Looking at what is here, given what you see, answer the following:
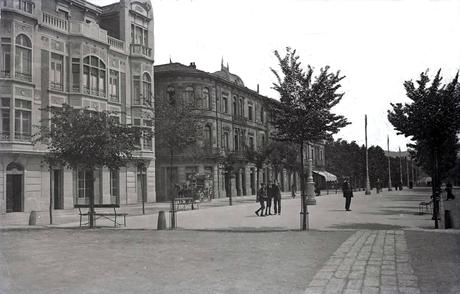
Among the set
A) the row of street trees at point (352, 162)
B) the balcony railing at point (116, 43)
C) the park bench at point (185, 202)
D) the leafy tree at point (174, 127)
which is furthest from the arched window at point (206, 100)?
the row of street trees at point (352, 162)

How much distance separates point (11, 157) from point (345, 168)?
60.1 meters

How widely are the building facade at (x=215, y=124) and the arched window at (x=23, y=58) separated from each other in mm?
13586

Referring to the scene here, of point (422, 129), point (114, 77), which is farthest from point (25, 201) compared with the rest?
point (422, 129)

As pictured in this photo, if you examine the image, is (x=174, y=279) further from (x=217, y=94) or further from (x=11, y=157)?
(x=217, y=94)

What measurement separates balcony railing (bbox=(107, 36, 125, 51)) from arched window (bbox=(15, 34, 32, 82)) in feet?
22.8

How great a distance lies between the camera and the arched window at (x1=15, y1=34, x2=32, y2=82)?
25.1 metres

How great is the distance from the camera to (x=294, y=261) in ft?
27.6

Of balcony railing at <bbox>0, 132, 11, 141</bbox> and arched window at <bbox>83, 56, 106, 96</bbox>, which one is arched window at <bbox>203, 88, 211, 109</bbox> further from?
balcony railing at <bbox>0, 132, 11, 141</bbox>

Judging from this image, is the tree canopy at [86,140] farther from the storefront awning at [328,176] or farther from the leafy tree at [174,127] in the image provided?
the storefront awning at [328,176]

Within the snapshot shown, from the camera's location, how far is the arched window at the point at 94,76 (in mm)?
29578

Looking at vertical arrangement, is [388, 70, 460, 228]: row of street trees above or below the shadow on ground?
above

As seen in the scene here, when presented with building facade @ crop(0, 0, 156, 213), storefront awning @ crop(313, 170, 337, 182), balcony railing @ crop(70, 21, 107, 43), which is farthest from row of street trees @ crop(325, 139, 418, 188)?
balcony railing @ crop(70, 21, 107, 43)

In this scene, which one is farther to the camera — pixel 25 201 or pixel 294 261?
pixel 25 201

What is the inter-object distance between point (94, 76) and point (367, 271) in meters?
26.4
